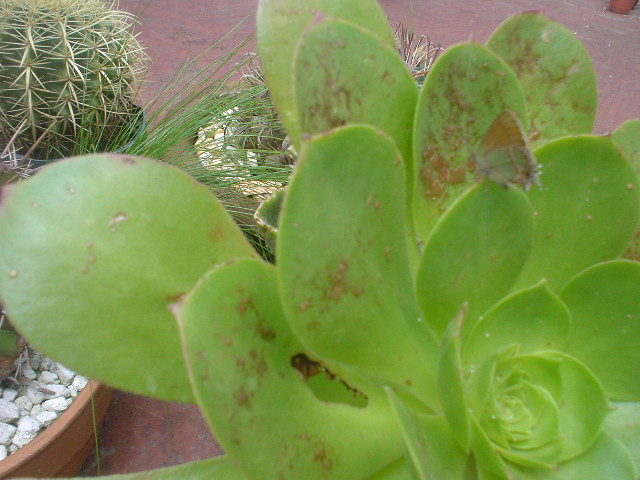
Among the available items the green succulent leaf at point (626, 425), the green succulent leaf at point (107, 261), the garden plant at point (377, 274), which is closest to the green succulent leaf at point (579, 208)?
the garden plant at point (377, 274)

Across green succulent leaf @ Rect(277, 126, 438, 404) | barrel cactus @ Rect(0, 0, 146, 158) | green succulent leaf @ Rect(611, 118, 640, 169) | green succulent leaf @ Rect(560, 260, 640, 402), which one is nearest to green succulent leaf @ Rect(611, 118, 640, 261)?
green succulent leaf @ Rect(611, 118, 640, 169)

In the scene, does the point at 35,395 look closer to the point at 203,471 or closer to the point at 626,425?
the point at 203,471

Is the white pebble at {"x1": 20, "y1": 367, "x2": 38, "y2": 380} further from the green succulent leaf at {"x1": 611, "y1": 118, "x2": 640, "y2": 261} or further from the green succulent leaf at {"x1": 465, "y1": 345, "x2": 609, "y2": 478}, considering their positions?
the green succulent leaf at {"x1": 611, "y1": 118, "x2": 640, "y2": 261}

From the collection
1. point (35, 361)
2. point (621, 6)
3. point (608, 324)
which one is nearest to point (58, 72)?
point (35, 361)

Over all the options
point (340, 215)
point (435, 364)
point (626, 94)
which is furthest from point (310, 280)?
point (626, 94)

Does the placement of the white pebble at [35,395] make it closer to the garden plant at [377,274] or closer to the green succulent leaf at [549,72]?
the garden plant at [377,274]
